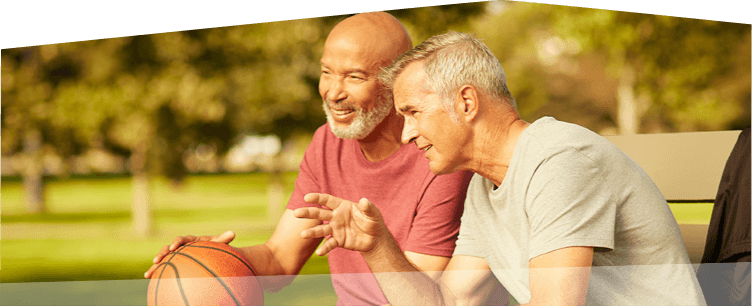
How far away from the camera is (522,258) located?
2375 mm

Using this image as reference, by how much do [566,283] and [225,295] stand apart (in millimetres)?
1319

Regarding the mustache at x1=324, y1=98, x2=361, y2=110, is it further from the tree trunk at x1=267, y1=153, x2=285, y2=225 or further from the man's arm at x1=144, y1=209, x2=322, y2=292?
the tree trunk at x1=267, y1=153, x2=285, y2=225

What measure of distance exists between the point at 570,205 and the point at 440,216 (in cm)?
100

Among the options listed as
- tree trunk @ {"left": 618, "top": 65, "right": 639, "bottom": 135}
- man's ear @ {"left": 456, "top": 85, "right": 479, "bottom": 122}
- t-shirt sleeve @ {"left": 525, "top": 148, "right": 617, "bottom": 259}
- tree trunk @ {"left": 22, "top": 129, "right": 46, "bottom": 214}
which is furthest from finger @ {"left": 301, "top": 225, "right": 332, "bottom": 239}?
tree trunk @ {"left": 618, "top": 65, "right": 639, "bottom": 135}

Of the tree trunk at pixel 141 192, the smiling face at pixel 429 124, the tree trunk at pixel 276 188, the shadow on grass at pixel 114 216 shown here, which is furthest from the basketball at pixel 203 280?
the shadow on grass at pixel 114 216

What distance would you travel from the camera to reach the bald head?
3.13 m

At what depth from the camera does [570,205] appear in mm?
1971

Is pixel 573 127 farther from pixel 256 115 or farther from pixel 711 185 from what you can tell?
pixel 256 115

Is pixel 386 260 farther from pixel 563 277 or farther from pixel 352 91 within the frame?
pixel 352 91

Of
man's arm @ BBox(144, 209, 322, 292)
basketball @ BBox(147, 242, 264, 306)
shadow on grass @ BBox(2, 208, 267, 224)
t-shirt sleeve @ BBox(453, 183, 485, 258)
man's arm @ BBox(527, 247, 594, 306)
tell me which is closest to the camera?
man's arm @ BBox(527, 247, 594, 306)

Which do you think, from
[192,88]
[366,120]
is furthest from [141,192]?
[366,120]

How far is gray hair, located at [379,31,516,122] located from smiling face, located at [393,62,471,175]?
3 centimetres

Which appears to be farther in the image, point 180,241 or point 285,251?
point 285,251

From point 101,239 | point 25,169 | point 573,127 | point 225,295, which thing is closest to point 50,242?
point 101,239
